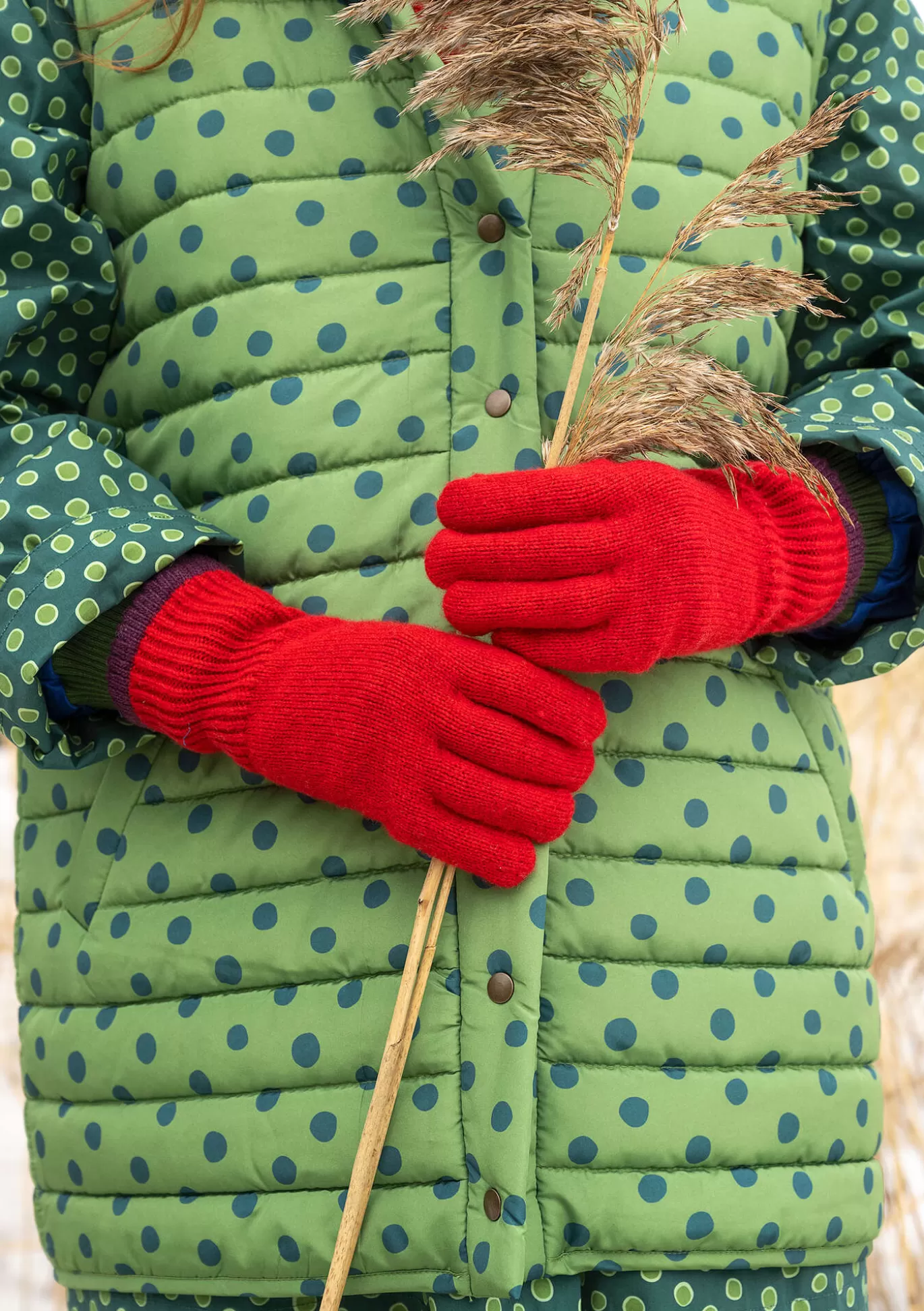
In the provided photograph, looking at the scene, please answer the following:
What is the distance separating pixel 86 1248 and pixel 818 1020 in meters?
0.71

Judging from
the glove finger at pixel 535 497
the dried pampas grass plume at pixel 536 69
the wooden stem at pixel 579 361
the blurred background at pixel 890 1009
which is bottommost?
the blurred background at pixel 890 1009

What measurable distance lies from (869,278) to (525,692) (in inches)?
27.2

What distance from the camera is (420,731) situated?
3.14 feet

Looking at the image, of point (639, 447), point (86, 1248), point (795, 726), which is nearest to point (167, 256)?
point (639, 447)

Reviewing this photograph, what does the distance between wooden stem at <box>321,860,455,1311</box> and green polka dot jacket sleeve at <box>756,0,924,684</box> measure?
43 cm

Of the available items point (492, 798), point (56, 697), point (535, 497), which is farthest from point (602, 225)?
point (56, 697)

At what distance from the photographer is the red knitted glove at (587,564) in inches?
37.1

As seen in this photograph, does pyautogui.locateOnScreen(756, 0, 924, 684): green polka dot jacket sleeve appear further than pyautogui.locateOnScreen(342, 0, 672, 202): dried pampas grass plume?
Yes

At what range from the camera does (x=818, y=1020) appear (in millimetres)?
1101

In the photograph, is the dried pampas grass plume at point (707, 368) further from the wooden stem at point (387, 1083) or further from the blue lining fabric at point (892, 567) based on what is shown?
the wooden stem at point (387, 1083)

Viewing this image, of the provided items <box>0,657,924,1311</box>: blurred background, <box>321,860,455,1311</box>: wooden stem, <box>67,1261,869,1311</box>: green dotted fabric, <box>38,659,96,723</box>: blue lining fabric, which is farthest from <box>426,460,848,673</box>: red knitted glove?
<box>0,657,924,1311</box>: blurred background

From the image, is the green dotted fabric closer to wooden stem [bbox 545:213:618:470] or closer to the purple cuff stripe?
the purple cuff stripe

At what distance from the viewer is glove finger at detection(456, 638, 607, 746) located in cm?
95

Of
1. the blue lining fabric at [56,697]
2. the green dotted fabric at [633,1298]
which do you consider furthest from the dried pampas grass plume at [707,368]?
the green dotted fabric at [633,1298]
